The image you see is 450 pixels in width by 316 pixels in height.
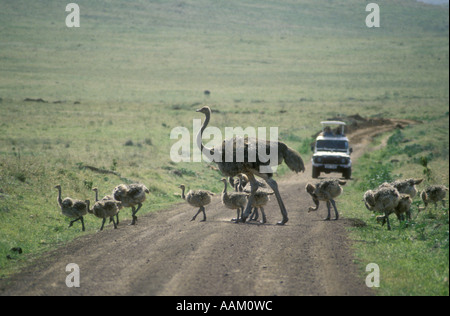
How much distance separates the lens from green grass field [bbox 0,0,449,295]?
18.8m

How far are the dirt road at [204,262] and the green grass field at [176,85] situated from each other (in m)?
0.87

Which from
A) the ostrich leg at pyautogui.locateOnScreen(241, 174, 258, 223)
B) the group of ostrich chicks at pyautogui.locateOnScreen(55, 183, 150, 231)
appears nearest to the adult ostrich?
the ostrich leg at pyautogui.locateOnScreen(241, 174, 258, 223)

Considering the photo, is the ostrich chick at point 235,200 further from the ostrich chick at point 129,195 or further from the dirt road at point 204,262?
the ostrich chick at point 129,195

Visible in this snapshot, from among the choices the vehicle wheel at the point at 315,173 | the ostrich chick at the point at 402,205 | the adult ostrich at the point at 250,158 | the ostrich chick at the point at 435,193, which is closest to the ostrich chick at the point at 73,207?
the adult ostrich at the point at 250,158

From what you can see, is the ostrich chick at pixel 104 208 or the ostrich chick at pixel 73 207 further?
the ostrich chick at pixel 73 207

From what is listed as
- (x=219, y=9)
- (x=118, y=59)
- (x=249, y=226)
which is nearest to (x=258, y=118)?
(x=249, y=226)

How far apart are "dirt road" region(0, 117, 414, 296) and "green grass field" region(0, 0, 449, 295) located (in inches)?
34.1

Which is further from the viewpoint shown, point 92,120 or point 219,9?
point 219,9

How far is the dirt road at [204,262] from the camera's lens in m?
8.38

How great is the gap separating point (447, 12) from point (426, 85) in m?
60.0

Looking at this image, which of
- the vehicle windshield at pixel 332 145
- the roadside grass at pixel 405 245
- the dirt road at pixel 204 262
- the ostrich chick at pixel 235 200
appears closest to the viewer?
the dirt road at pixel 204 262

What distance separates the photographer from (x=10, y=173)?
1725 centimetres

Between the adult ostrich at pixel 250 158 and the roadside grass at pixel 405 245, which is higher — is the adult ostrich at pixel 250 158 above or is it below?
above
